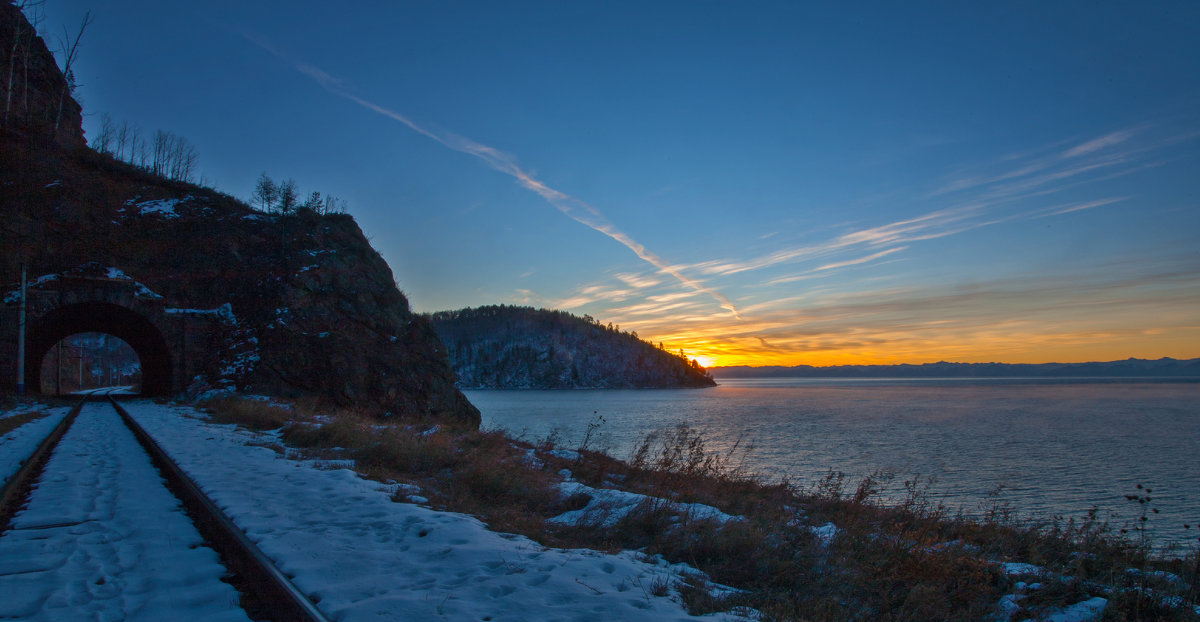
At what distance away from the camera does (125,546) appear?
16.5 ft

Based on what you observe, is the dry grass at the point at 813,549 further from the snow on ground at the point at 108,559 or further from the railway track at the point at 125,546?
the snow on ground at the point at 108,559

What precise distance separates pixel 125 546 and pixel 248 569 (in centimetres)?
173

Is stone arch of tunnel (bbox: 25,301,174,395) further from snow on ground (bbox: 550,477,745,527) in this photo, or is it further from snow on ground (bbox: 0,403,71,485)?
snow on ground (bbox: 550,477,745,527)

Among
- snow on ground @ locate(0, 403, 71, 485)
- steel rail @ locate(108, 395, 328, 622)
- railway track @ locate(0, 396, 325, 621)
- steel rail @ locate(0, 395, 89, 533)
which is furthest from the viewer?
snow on ground @ locate(0, 403, 71, 485)

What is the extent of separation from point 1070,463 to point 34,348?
51579mm

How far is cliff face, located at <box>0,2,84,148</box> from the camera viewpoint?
111 ft

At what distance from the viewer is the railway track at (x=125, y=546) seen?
12.6 feet

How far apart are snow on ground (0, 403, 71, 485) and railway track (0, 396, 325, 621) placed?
377mm

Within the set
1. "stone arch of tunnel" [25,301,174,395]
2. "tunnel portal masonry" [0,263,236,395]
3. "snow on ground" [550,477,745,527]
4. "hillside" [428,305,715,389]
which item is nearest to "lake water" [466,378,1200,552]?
"snow on ground" [550,477,745,527]

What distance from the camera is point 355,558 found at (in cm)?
487

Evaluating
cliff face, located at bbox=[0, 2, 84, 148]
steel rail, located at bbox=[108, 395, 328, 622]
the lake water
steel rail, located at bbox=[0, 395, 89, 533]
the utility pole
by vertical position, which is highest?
cliff face, located at bbox=[0, 2, 84, 148]

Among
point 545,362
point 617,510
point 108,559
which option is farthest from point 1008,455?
point 545,362

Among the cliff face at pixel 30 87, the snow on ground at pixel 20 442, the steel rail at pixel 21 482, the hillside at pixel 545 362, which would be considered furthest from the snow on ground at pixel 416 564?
the hillside at pixel 545 362

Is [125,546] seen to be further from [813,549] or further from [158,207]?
[158,207]
